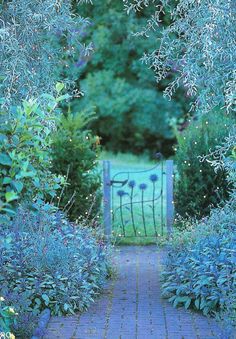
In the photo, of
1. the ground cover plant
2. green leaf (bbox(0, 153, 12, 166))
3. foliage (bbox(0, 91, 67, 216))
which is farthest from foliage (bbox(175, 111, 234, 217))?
green leaf (bbox(0, 153, 12, 166))

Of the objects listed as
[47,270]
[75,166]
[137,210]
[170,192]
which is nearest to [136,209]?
[137,210]

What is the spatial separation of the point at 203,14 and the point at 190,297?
256 cm

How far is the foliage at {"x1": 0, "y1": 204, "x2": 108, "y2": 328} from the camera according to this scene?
677 cm

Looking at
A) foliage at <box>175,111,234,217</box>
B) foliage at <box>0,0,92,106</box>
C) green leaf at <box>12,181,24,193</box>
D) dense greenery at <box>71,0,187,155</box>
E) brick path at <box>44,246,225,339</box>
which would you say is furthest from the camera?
dense greenery at <box>71,0,187,155</box>

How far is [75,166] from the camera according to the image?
1066 cm

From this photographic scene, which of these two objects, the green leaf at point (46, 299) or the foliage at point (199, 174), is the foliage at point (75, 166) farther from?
the green leaf at point (46, 299)

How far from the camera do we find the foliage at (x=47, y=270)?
266 inches

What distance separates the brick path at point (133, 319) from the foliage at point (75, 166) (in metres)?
2.34

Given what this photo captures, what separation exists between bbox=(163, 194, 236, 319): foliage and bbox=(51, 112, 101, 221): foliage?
274 cm

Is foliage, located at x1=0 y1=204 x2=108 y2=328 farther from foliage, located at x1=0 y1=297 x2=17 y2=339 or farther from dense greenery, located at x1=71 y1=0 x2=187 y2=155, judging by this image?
dense greenery, located at x1=71 y1=0 x2=187 y2=155

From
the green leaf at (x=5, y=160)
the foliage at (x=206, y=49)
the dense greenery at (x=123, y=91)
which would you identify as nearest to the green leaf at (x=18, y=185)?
the green leaf at (x=5, y=160)

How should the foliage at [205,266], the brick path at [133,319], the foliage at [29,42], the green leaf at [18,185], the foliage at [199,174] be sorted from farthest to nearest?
1. the foliage at [199,174]
2. the foliage at [29,42]
3. the foliage at [205,266]
4. the brick path at [133,319]
5. the green leaf at [18,185]

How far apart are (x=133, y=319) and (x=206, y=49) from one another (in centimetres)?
244

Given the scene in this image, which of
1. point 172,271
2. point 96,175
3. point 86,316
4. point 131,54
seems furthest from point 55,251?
point 131,54
